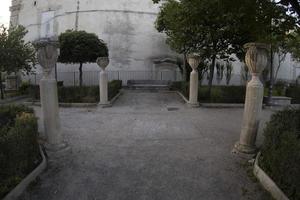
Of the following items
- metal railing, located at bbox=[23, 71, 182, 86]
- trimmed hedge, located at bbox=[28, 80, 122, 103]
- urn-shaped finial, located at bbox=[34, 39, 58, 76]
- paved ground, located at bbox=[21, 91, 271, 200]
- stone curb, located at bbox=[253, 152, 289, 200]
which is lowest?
paved ground, located at bbox=[21, 91, 271, 200]

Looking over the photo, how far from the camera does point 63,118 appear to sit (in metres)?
10.1

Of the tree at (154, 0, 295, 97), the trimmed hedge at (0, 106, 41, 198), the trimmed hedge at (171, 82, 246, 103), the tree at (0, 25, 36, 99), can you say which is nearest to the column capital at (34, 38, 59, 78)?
the trimmed hedge at (0, 106, 41, 198)

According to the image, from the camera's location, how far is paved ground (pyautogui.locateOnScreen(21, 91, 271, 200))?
4410mm

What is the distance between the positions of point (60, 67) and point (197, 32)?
15544 mm

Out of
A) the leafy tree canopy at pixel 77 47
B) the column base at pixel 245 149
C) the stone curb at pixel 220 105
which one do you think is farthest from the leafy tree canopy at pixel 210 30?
the leafy tree canopy at pixel 77 47

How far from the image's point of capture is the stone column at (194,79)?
12.4 m

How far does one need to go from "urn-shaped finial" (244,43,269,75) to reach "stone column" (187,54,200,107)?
6.47m

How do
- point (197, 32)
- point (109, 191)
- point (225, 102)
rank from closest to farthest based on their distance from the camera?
point (109, 191) → point (197, 32) → point (225, 102)

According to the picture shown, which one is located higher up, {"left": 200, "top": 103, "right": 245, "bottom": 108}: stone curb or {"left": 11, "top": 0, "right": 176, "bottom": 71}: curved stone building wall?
{"left": 11, "top": 0, "right": 176, "bottom": 71}: curved stone building wall

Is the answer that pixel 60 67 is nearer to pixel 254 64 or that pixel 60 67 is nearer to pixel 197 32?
pixel 197 32

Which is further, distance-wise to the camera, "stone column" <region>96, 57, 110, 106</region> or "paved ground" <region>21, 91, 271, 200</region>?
"stone column" <region>96, 57, 110, 106</region>

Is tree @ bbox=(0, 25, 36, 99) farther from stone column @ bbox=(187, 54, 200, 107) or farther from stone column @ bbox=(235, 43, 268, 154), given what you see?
stone column @ bbox=(235, 43, 268, 154)

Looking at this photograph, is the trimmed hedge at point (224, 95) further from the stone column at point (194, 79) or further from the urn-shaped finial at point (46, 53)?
the urn-shaped finial at point (46, 53)

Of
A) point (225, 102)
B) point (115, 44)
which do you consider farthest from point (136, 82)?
point (225, 102)
